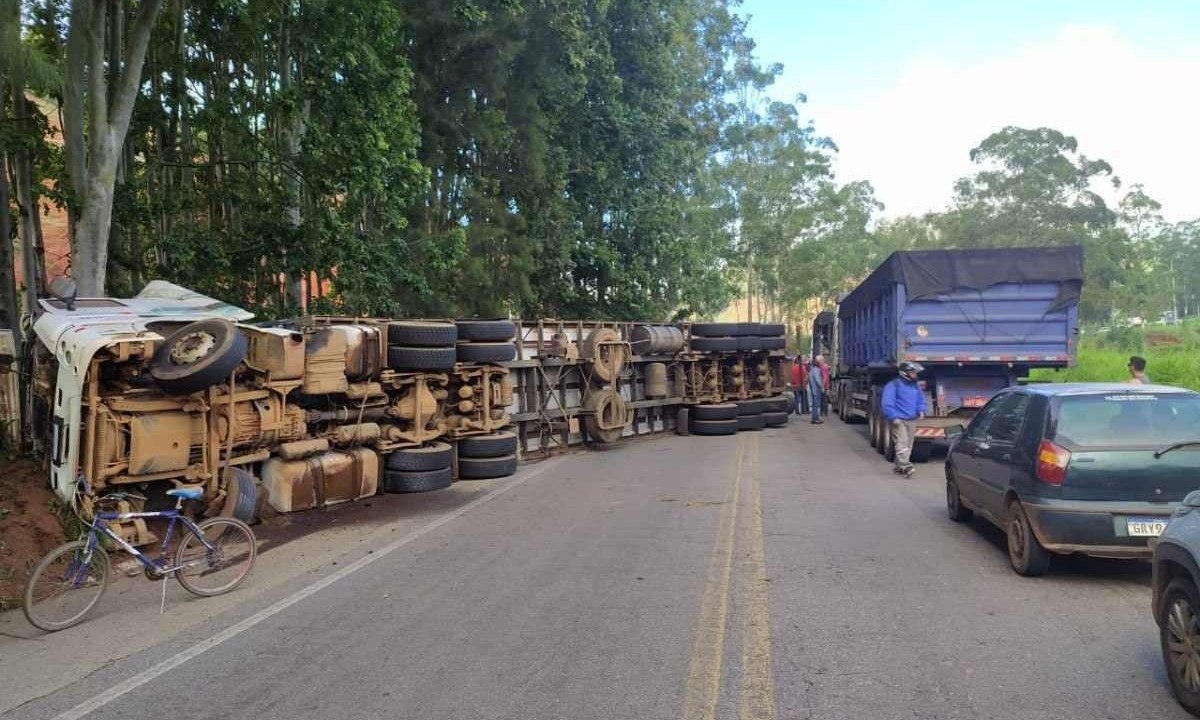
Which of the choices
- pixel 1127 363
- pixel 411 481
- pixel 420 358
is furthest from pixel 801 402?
pixel 411 481

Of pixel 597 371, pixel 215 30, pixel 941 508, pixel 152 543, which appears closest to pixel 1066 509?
pixel 941 508

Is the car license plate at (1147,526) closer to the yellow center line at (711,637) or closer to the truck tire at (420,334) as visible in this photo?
the yellow center line at (711,637)

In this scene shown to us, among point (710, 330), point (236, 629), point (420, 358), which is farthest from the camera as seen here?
point (710, 330)

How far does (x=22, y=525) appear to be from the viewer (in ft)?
25.1

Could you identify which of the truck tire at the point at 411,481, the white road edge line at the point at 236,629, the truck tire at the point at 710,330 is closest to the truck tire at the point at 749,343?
the truck tire at the point at 710,330

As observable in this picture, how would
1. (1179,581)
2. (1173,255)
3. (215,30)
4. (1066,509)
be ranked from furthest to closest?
(1173,255) → (215,30) → (1066,509) → (1179,581)

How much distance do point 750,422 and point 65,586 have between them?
1638 centimetres

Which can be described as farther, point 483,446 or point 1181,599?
point 483,446

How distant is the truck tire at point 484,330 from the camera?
12633 mm

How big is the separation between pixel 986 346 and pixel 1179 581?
967cm

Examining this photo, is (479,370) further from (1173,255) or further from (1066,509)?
(1173,255)

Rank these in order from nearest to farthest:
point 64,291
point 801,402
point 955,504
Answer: point 64,291
point 955,504
point 801,402

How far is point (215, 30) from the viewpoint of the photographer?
593 inches

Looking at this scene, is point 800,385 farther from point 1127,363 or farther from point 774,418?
point 1127,363
